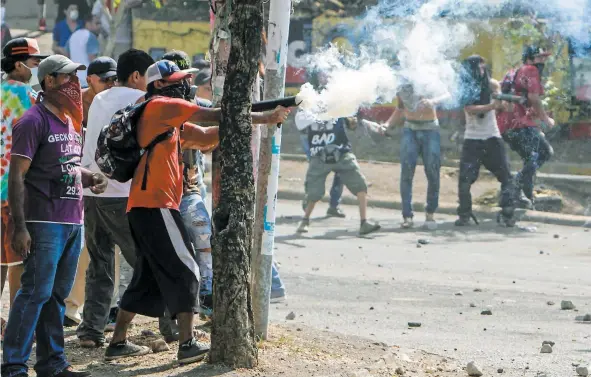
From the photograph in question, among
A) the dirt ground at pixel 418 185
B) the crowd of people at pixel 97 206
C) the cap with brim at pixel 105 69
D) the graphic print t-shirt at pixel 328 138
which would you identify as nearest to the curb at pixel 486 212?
the dirt ground at pixel 418 185

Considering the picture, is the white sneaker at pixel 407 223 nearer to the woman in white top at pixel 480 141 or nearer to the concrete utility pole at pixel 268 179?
the woman in white top at pixel 480 141

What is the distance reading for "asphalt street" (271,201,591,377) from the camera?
7699 millimetres

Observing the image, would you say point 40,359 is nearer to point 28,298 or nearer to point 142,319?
point 28,298

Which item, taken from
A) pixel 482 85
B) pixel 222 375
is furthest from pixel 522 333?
pixel 482 85

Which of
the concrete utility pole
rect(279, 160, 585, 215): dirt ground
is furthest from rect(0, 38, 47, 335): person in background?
rect(279, 160, 585, 215): dirt ground

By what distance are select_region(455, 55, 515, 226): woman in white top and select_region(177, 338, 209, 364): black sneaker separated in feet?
29.0

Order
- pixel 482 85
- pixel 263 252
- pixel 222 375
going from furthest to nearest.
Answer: pixel 482 85, pixel 263 252, pixel 222 375

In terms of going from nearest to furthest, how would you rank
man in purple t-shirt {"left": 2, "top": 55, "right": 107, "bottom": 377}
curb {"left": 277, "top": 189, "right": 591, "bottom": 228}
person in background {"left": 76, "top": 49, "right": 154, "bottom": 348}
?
man in purple t-shirt {"left": 2, "top": 55, "right": 107, "bottom": 377} < person in background {"left": 76, "top": 49, "right": 154, "bottom": 348} < curb {"left": 277, "top": 189, "right": 591, "bottom": 228}

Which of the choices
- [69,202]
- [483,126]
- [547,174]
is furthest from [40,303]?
[547,174]

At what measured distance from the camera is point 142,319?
8.35 meters

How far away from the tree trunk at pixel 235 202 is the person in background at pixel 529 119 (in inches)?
364

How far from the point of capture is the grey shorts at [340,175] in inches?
560

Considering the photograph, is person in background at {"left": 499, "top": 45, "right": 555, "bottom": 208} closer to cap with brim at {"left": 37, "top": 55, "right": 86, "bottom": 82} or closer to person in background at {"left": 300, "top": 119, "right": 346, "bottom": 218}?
person in background at {"left": 300, "top": 119, "right": 346, "bottom": 218}

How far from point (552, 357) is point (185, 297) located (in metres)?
2.45
